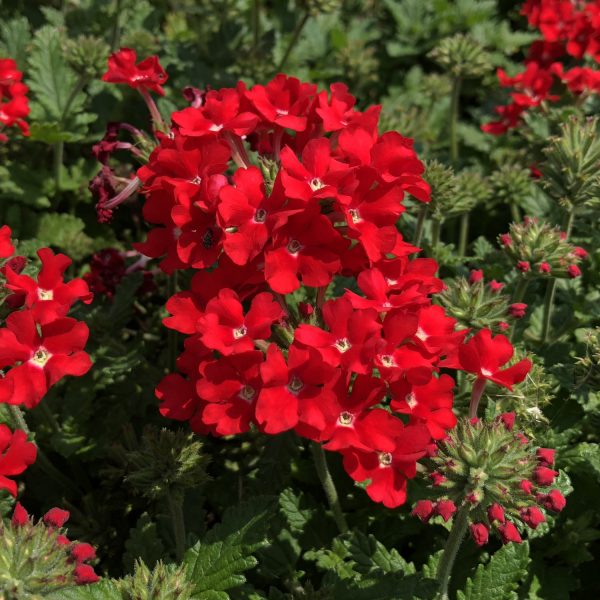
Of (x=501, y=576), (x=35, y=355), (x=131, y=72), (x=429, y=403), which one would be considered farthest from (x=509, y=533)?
(x=131, y=72)

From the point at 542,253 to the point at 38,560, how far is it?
221cm

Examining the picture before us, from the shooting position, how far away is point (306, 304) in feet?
8.23

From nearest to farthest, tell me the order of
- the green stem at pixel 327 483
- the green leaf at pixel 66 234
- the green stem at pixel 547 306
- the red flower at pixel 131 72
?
the green stem at pixel 327 483, the red flower at pixel 131 72, the green stem at pixel 547 306, the green leaf at pixel 66 234

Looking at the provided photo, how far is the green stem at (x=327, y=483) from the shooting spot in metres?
2.80

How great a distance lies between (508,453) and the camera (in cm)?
234

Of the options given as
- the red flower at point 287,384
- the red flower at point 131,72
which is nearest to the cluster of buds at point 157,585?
the red flower at point 287,384

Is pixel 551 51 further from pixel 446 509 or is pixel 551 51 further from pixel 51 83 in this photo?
pixel 446 509

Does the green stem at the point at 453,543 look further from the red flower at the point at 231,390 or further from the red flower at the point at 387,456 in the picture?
the red flower at the point at 231,390

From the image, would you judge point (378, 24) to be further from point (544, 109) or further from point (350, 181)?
point (350, 181)

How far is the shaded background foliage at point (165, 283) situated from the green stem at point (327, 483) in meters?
0.11

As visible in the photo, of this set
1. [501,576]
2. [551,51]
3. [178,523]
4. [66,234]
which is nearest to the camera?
[501,576]

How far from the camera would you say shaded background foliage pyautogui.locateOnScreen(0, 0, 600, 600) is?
10.1 ft

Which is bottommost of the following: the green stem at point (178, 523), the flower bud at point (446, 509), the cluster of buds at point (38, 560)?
the green stem at point (178, 523)

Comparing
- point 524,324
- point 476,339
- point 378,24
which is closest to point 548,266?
point 524,324
